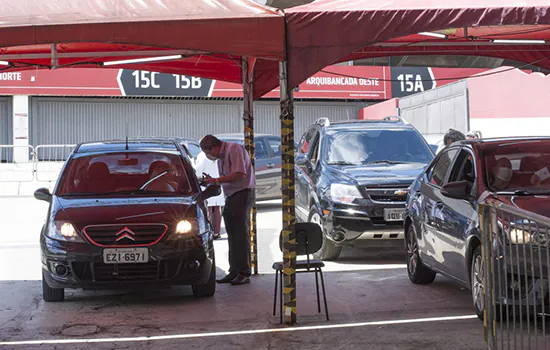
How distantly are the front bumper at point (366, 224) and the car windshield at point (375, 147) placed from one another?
1.30 meters

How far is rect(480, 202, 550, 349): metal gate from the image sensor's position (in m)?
4.27

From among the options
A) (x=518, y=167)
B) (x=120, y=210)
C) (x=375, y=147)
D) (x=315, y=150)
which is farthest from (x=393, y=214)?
(x=120, y=210)

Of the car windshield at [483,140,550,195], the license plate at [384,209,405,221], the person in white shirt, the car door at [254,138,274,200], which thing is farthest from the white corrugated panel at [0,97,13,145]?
the car windshield at [483,140,550,195]

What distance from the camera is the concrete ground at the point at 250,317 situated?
6.84m

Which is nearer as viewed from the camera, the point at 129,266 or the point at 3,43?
the point at 3,43

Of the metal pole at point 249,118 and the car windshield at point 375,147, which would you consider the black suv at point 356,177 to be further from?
the metal pole at point 249,118

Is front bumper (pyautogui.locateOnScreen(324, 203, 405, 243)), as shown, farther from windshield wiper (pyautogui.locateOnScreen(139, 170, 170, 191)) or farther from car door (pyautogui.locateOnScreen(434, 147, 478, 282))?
windshield wiper (pyautogui.locateOnScreen(139, 170, 170, 191))

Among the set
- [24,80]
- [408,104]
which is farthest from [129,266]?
[24,80]

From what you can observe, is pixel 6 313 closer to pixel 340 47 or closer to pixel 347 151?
pixel 340 47

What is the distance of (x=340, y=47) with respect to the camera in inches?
278

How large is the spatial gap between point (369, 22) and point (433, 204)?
235cm

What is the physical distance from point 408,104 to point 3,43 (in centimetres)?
2312

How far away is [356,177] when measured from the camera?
11.3 metres

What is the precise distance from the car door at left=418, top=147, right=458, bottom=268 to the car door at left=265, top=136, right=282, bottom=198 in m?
9.90
